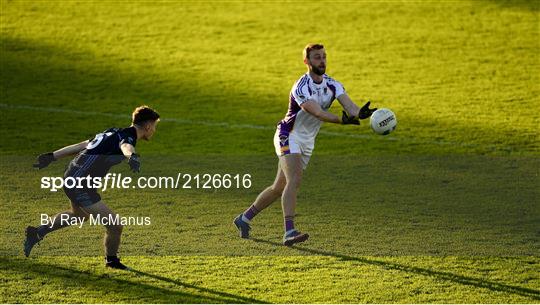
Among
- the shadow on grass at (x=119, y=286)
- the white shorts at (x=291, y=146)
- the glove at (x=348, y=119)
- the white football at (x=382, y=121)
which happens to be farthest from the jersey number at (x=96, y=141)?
the white football at (x=382, y=121)

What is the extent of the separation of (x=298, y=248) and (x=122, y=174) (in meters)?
4.77

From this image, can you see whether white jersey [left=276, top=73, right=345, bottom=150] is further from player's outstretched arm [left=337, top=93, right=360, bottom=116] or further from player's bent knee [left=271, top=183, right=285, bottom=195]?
player's bent knee [left=271, top=183, right=285, bottom=195]

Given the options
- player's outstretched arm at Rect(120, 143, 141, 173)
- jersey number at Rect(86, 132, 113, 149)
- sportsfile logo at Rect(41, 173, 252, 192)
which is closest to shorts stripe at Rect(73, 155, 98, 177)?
jersey number at Rect(86, 132, 113, 149)

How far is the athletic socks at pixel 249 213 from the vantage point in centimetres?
1320

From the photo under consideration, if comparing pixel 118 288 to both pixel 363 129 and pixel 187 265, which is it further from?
pixel 363 129

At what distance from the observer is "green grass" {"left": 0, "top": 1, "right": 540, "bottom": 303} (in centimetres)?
1170

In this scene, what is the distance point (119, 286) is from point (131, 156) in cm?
148

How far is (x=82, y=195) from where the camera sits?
11531 millimetres

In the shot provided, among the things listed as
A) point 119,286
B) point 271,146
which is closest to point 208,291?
point 119,286

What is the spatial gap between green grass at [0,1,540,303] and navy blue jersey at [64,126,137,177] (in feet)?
3.68

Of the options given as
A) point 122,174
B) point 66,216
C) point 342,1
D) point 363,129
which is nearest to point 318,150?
point 363,129

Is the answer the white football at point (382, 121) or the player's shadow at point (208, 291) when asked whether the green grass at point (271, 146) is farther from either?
the white football at point (382, 121)

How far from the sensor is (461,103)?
70.2ft

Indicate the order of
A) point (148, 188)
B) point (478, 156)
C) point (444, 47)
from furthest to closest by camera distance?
point (444, 47) → point (478, 156) → point (148, 188)
